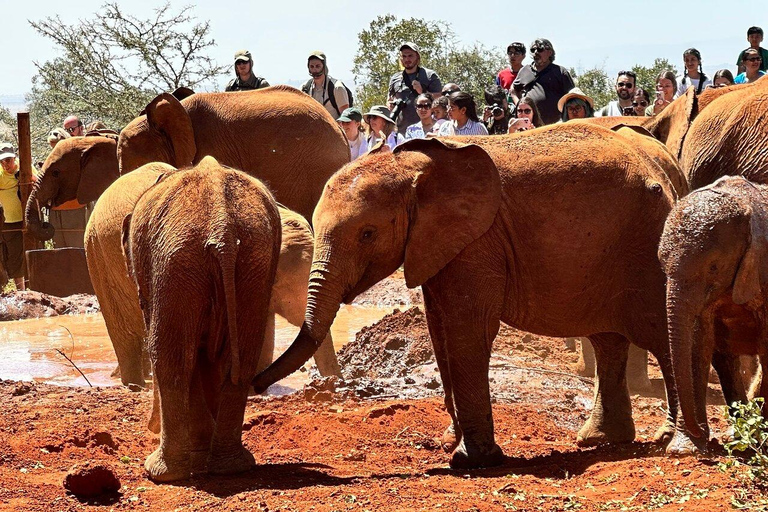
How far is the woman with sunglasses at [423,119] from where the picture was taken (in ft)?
44.2

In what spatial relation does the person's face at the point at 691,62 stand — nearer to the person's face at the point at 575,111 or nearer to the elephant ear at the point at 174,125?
the person's face at the point at 575,111

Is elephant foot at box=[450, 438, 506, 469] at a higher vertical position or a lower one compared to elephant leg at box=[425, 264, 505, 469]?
lower

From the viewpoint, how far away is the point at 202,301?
6.13 m

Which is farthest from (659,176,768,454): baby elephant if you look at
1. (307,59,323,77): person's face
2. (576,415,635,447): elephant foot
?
(307,59,323,77): person's face

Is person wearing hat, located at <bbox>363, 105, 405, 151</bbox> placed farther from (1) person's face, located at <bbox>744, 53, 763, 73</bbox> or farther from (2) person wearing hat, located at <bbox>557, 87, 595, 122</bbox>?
(1) person's face, located at <bbox>744, 53, 763, 73</bbox>

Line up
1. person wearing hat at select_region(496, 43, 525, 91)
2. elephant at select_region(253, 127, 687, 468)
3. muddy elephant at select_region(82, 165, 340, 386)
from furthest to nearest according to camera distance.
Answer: person wearing hat at select_region(496, 43, 525, 91), muddy elephant at select_region(82, 165, 340, 386), elephant at select_region(253, 127, 687, 468)

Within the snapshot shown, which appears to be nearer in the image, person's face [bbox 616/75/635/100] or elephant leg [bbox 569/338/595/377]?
elephant leg [bbox 569/338/595/377]

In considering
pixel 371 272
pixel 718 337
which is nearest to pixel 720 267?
pixel 718 337

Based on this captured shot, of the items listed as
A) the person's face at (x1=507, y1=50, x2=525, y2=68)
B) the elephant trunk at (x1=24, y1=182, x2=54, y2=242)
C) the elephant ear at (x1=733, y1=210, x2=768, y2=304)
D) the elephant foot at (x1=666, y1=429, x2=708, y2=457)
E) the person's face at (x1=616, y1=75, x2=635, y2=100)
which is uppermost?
the person's face at (x1=507, y1=50, x2=525, y2=68)

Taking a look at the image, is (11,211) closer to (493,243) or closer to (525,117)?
(525,117)

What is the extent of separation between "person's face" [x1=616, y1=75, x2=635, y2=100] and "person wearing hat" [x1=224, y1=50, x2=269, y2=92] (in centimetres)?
439

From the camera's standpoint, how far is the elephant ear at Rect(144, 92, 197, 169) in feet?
39.1

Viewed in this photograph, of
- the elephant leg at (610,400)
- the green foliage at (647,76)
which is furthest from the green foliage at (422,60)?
the elephant leg at (610,400)

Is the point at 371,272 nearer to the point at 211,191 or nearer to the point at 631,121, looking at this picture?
the point at 211,191
